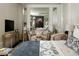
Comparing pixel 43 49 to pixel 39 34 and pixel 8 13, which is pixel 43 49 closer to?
pixel 39 34

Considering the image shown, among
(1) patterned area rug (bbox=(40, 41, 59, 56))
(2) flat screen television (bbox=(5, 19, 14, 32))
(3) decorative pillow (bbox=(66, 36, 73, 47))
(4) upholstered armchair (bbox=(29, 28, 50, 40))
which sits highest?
(2) flat screen television (bbox=(5, 19, 14, 32))

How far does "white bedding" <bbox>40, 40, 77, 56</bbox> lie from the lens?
2.07 metres

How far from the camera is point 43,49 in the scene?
2182mm

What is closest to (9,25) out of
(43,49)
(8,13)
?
(8,13)

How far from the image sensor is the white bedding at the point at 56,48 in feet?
6.79

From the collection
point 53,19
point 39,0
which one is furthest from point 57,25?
point 39,0

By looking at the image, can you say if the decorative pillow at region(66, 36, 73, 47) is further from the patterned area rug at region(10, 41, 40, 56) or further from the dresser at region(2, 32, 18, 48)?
the dresser at region(2, 32, 18, 48)

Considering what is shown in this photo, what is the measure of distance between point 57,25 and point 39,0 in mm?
563

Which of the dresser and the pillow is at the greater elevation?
the pillow

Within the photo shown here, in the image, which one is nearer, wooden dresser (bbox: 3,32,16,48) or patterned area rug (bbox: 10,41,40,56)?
patterned area rug (bbox: 10,41,40,56)

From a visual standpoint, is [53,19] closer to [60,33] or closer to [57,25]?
[57,25]

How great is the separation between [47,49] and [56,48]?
16 centimetres

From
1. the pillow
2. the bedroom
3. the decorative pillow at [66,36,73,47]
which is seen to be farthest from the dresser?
the pillow

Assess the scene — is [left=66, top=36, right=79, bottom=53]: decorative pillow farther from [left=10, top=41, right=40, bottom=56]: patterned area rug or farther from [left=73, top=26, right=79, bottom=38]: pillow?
[left=10, top=41, right=40, bottom=56]: patterned area rug
